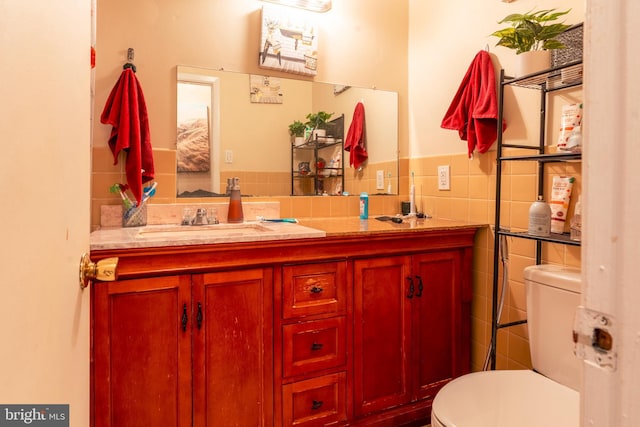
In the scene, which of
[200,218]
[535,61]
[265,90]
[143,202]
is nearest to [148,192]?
[143,202]

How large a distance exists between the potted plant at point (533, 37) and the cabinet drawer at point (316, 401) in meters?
1.45

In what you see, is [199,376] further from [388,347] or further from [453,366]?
[453,366]

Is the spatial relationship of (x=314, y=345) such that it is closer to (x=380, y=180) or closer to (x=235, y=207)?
(x=235, y=207)

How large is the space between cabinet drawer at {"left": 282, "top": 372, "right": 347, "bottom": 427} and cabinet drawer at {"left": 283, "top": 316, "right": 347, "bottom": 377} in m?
0.06

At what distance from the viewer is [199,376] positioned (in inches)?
52.5

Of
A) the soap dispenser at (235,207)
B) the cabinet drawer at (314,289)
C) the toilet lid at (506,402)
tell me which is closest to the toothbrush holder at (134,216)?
the soap dispenser at (235,207)

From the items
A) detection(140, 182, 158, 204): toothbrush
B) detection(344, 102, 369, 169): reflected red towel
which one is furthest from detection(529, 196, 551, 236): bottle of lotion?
detection(140, 182, 158, 204): toothbrush

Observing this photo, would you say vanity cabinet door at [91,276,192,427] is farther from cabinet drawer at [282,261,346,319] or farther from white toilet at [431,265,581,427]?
white toilet at [431,265,581,427]

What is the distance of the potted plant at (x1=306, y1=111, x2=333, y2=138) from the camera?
213 cm

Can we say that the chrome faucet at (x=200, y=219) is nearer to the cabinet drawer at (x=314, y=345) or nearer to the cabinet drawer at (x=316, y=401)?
the cabinet drawer at (x=314, y=345)

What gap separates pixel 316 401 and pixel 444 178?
52.7 inches

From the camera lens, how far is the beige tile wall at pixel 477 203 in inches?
65.0

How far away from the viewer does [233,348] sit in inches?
54.2

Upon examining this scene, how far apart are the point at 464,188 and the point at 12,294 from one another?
196cm
